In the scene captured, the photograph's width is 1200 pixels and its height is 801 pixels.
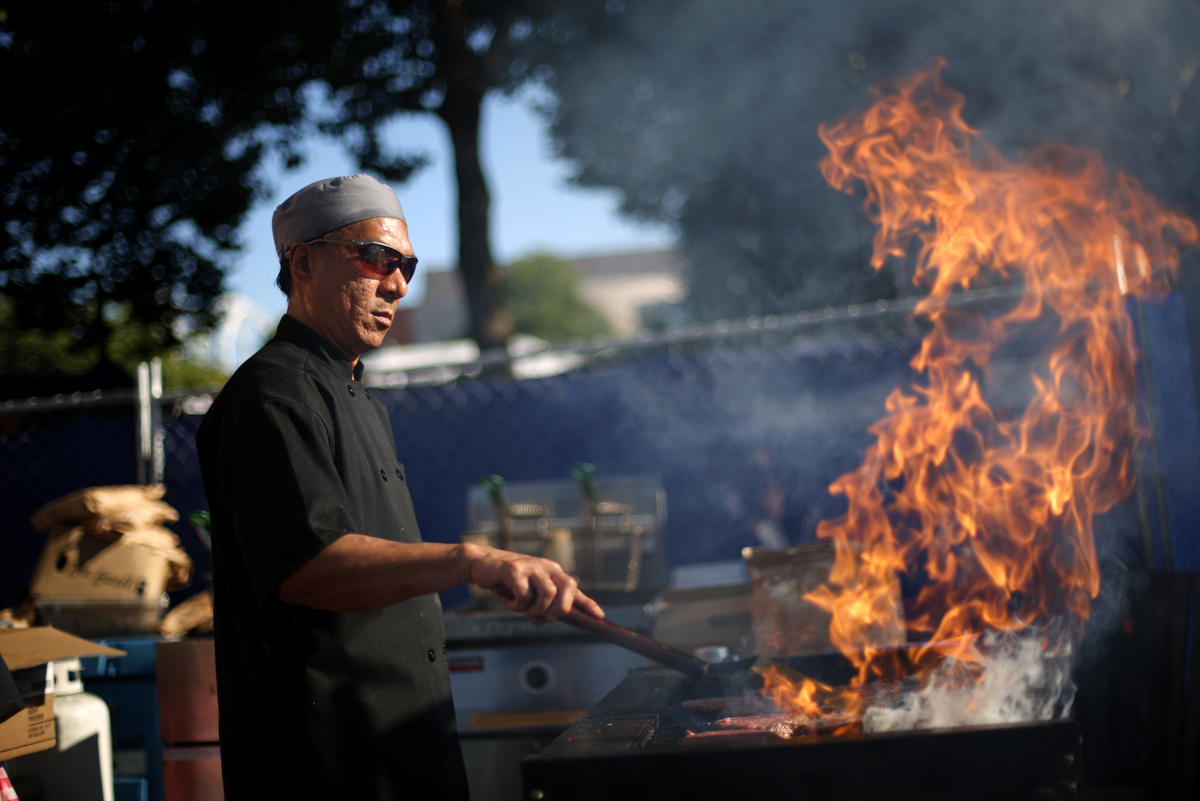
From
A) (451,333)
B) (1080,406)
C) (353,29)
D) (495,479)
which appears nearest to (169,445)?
(495,479)

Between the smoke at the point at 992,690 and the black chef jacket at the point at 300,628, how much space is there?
3.76ft

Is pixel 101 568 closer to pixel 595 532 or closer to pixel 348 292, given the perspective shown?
pixel 595 532

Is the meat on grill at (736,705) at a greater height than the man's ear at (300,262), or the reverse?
the man's ear at (300,262)

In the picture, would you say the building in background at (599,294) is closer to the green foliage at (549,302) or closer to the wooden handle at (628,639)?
the green foliage at (549,302)

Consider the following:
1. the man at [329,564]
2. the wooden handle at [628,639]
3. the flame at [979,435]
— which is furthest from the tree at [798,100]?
the man at [329,564]

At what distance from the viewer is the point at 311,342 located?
195 cm

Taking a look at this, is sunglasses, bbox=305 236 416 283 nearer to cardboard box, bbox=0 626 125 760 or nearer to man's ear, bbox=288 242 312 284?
man's ear, bbox=288 242 312 284

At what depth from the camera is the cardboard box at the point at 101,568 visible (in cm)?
393

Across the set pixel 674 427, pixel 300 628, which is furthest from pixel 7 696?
pixel 674 427

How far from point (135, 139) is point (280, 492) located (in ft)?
34.2

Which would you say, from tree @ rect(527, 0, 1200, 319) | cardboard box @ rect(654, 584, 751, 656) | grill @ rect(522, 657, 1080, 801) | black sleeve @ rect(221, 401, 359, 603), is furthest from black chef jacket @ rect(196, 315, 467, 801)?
tree @ rect(527, 0, 1200, 319)

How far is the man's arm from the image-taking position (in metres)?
1.43

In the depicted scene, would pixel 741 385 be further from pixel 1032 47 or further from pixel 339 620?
pixel 1032 47

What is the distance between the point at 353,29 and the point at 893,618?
34.8 feet
